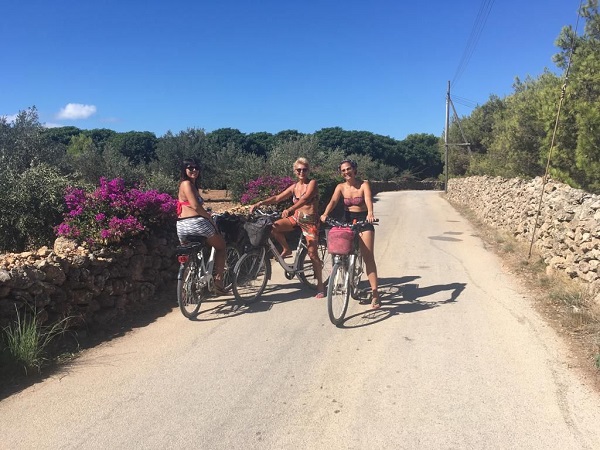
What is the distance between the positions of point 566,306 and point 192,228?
15.2 feet

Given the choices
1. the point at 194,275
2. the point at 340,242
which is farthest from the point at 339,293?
the point at 194,275

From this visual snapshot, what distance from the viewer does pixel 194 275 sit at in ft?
17.0

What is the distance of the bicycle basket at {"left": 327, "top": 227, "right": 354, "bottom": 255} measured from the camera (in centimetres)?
506

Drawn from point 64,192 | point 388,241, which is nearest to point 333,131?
point 388,241

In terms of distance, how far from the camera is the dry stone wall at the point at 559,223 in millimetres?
5949

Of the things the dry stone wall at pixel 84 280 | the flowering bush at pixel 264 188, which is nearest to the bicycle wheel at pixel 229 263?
the dry stone wall at pixel 84 280

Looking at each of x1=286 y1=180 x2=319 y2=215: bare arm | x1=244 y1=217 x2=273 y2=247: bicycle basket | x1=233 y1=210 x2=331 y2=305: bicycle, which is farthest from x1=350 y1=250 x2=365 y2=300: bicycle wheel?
x1=244 y1=217 x2=273 y2=247: bicycle basket

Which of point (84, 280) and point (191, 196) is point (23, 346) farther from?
point (191, 196)

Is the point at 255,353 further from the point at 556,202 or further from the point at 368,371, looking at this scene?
the point at 556,202

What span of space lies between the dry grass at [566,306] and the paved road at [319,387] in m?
0.19

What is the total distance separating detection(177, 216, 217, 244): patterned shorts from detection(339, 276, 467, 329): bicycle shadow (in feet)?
6.44

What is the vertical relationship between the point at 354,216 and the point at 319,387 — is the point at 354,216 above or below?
above

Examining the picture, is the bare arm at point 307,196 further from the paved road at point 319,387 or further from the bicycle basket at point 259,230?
the paved road at point 319,387

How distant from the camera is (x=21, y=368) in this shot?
372cm
